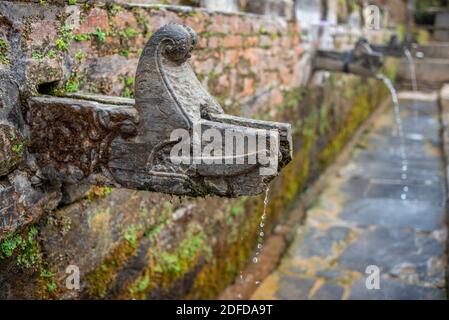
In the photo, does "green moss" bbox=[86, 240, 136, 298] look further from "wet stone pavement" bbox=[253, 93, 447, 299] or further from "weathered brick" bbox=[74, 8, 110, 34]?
"wet stone pavement" bbox=[253, 93, 447, 299]

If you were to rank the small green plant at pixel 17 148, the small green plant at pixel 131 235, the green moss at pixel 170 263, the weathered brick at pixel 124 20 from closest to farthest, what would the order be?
the small green plant at pixel 17 148
the weathered brick at pixel 124 20
the small green plant at pixel 131 235
the green moss at pixel 170 263

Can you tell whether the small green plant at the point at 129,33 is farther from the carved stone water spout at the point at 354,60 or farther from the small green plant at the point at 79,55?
the carved stone water spout at the point at 354,60

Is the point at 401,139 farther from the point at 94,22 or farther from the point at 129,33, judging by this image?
the point at 94,22

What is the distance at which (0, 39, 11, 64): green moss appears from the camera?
1.53 meters

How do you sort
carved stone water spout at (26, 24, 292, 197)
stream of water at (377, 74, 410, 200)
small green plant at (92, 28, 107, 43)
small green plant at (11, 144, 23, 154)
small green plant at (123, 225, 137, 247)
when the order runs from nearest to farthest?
carved stone water spout at (26, 24, 292, 197) < small green plant at (11, 144, 23, 154) < small green plant at (92, 28, 107, 43) < small green plant at (123, 225, 137, 247) < stream of water at (377, 74, 410, 200)

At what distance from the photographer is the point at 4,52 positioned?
1.54 meters

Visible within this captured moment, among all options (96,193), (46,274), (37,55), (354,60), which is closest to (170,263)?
(96,193)

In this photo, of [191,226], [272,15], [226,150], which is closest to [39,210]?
[226,150]

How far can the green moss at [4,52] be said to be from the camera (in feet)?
5.02

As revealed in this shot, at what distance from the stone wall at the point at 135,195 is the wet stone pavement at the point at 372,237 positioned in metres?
0.34

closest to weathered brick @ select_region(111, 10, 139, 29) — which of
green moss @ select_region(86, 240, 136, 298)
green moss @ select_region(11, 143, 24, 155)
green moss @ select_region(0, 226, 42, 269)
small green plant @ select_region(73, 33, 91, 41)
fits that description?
small green plant @ select_region(73, 33, 91, 41)

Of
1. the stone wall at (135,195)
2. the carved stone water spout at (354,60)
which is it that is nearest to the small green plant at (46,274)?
the stone wall at (135,195)

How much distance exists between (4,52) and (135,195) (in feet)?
3.40

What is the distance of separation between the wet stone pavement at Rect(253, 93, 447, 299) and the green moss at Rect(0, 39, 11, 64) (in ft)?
8.26
